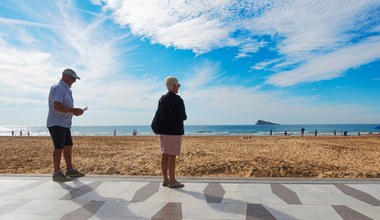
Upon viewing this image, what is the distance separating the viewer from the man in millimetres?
5219

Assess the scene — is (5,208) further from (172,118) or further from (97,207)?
(172,118)

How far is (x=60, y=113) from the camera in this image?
17.6 feet

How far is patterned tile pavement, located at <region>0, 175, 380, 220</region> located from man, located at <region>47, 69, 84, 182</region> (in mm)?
423

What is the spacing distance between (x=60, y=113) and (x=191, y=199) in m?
2.52

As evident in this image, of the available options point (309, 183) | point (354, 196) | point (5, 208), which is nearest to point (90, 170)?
point (5, 208)

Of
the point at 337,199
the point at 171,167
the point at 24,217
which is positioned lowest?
the point at 24,217

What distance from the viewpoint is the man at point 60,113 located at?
522 cm

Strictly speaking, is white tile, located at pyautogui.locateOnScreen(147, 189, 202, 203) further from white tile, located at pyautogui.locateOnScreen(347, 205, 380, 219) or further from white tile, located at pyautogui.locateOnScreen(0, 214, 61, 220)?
white tile, located at pyautogui.locateOnScreen(347, 205, 380, 219)

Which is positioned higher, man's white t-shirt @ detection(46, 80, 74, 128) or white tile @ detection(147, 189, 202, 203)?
man's white t-shirt @ detection(46, 80, 74, 128)

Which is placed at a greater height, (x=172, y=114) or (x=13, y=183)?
(x=172, y=114)

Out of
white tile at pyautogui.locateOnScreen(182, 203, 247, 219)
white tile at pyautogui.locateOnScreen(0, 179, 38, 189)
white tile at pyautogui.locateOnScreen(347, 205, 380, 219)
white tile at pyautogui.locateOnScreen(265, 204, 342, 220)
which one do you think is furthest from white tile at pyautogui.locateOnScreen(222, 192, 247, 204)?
A: white tile at pyautogui.locateOnScreen(0, 179, 38, 189)

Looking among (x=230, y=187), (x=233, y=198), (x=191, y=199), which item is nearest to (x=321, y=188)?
(x=230, y=187)

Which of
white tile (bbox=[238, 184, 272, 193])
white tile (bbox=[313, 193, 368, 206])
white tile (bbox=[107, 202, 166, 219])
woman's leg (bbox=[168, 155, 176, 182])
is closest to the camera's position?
white tile (bbox=[107, 202, 166, 219])

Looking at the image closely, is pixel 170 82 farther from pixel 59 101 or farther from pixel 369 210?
pixel 369 210
